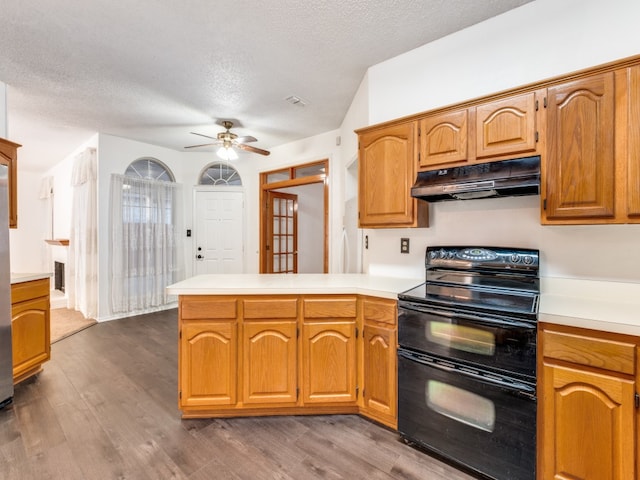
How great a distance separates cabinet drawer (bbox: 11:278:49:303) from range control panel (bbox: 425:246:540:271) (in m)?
3.32

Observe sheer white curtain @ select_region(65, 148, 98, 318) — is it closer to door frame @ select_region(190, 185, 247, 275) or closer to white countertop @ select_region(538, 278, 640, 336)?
door frame @ select_region(190, 185, 247, 275)

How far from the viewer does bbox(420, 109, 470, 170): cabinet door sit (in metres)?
1.97

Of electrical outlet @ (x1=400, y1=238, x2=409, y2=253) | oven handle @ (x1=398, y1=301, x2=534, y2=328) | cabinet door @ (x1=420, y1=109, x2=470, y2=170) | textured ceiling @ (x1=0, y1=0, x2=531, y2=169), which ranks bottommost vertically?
oven handle @ (x1=398, y1=301, x2=534, y2=328)

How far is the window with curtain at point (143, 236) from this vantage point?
4.43m

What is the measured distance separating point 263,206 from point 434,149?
3.59 meters

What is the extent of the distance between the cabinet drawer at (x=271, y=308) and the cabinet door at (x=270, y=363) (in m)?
0.06

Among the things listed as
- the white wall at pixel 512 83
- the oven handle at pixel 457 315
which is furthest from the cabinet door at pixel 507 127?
the oven handle at pixel 457 315

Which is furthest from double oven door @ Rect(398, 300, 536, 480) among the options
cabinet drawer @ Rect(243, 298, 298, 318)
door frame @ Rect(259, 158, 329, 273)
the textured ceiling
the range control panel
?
door frame @ Rect(259, 158, 329, 273)

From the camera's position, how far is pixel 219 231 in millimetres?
5371

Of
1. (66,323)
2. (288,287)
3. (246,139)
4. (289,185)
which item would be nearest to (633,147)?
(288,287)

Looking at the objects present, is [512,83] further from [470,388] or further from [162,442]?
[162,442]

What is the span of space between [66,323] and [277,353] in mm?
3978

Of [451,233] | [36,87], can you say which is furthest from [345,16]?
[36,87]

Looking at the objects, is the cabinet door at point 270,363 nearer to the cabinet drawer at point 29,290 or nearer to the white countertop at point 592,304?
the white countertop at point 592,304
